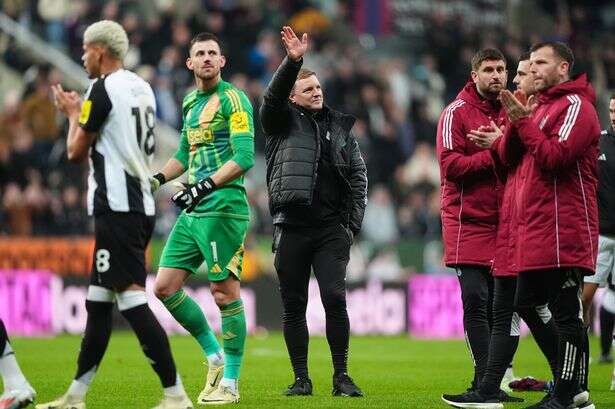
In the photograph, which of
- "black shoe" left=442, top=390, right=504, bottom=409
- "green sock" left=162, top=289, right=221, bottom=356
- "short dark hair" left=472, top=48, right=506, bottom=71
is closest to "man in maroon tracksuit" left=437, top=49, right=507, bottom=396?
"short dark hair" left=472, top=48, right=506, bottom=71

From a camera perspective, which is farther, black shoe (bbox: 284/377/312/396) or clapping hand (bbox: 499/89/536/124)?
black shoe (bbox: 284/377/312/396)

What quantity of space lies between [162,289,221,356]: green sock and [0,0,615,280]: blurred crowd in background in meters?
11.2

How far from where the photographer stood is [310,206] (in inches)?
377

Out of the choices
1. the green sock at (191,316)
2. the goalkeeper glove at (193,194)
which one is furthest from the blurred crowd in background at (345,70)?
the goalkeeper glove at (193,194)

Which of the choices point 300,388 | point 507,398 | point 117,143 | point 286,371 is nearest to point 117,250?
point 117,143

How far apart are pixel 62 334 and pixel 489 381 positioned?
11055 mm

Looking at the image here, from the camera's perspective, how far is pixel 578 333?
25.9ft

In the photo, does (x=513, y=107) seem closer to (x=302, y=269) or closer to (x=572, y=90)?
(x=572, y=90)

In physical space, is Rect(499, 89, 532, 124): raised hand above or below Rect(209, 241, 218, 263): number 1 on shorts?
above

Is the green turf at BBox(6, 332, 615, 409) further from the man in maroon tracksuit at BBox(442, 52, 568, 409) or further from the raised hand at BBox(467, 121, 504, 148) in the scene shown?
the raised hand at BBox(467, 121, 504, 148)

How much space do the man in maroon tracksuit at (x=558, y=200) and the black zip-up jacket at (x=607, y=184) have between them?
160 inches

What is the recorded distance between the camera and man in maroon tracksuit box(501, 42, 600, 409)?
7.70 m

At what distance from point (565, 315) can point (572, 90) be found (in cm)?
139

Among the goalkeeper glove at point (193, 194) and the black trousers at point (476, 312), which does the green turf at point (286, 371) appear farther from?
the goalkeeper glove at point (193, 194)
